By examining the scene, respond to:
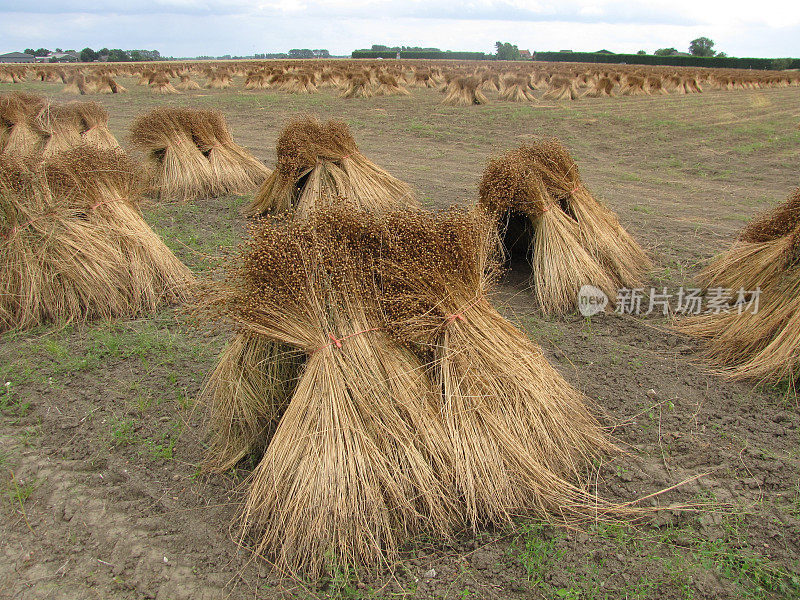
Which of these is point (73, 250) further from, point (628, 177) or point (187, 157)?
point (628, 177)

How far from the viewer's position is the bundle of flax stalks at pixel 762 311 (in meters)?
3.64

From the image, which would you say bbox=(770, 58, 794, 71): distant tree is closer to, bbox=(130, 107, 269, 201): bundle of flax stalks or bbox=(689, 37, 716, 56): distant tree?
bbox=(689, 37, 716, 56): distant tree

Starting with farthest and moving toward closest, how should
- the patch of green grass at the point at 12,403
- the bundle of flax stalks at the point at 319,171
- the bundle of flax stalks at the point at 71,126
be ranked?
1. the bundle of flax stalks at the point at 71,126
2. the bundle of flax stalks at the point at 319,171
3. the patch of green grass at the point at 12,403

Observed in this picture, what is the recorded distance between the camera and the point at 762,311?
3.99m

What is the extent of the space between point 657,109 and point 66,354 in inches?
780

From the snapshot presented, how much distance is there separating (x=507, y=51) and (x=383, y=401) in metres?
98.1

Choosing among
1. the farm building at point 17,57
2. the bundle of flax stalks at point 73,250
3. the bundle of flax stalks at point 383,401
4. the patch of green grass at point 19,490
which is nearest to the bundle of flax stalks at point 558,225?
the bundle of flax stalks at point 383,401

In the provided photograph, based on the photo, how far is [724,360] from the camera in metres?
3.90

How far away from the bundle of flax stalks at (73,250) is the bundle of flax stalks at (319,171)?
6.43 feet

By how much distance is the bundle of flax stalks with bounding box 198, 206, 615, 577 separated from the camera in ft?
7.82

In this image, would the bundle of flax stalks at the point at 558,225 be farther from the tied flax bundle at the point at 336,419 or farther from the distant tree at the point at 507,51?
the distant tree at the point at 507,51

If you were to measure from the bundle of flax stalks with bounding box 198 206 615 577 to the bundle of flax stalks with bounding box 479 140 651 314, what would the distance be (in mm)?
2084

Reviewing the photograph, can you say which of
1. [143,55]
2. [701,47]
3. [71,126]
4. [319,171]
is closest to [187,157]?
[319,171]

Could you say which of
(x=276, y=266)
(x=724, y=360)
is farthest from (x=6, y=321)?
(x=724, y=360)
